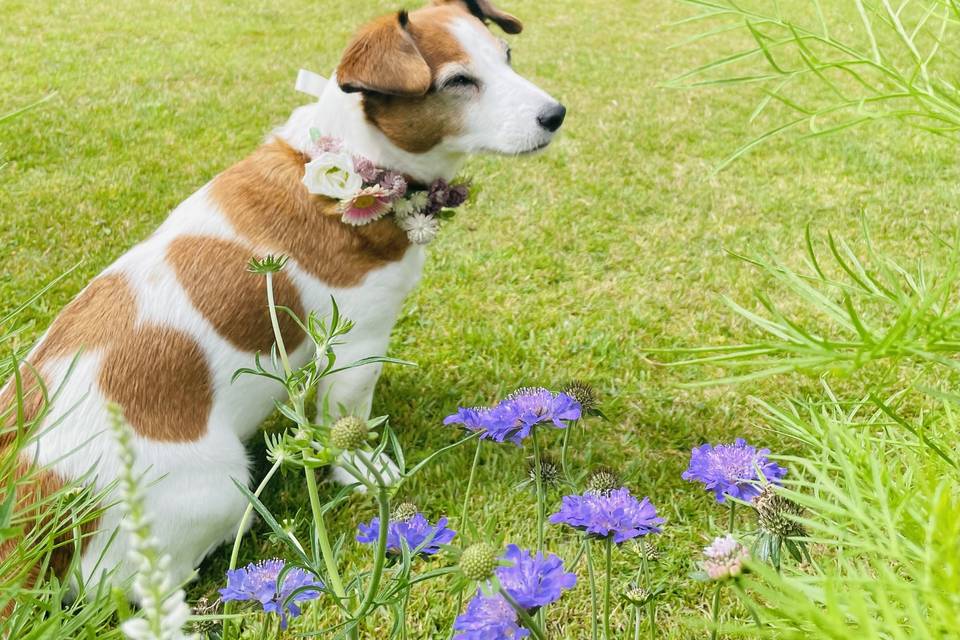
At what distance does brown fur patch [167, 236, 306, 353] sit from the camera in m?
2.10

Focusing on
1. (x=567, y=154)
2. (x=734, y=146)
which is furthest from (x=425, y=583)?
(x=734, y=146)

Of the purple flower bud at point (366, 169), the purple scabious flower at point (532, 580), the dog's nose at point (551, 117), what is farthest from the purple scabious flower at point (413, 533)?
the dog's nose at point (551, 117)

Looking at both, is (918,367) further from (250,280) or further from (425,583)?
(250,280)

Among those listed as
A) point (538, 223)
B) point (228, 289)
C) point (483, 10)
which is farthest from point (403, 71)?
point (538, 223)

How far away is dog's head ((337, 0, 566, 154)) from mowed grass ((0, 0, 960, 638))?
97 centimetres

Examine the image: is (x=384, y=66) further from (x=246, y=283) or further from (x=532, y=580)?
(x=532, y=580)

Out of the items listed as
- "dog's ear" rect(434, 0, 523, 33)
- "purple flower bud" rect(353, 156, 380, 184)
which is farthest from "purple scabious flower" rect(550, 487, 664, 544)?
"dog's ear" rect(434, 0, 523, 33)

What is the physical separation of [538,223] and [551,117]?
193cm

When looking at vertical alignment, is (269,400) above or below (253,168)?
below

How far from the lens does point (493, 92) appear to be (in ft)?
7.93

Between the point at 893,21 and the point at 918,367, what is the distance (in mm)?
2198

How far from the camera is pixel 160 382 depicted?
1.98 m

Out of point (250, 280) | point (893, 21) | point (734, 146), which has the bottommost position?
point (734, 146)

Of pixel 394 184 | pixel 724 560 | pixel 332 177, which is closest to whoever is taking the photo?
pixel 724 560
